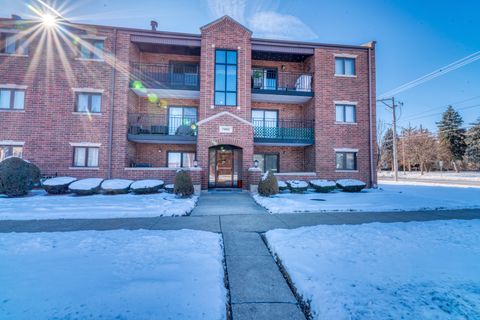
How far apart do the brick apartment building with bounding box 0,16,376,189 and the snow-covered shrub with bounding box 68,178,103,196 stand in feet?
5.24

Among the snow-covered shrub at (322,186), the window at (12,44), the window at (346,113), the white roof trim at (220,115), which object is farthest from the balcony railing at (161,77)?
the window at (346,113)

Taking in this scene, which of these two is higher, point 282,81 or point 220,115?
point 282,81

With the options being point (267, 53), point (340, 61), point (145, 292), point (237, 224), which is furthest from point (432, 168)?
point (145, 292)

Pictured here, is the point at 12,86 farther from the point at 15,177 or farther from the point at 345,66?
the point at 345,66

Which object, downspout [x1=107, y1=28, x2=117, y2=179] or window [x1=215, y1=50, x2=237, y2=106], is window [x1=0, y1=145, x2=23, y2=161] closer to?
downspout [x1=107, y1=28, x2=117, y2=179]

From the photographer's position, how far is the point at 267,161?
608 inches

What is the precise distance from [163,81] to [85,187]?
742cm

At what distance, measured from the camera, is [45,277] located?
115 inches

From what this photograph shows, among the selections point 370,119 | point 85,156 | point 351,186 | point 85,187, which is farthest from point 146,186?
point 370,119

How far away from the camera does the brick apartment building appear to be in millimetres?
12203

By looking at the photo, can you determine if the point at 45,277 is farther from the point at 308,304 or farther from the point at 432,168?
the point at 432,168

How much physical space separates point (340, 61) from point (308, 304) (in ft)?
52.7

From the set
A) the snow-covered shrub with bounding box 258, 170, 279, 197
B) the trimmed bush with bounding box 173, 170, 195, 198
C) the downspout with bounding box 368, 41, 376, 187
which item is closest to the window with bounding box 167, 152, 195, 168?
the trimmed bush with bounding box 173, 170, 195, 198

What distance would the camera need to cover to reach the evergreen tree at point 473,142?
3722 centimetres
